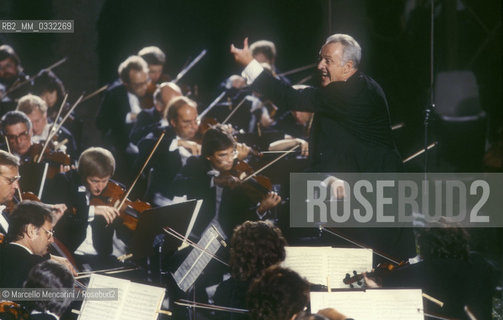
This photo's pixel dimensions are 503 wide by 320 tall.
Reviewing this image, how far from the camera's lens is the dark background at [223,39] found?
15.2 ft

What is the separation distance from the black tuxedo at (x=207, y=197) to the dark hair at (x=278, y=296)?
4.04 ft

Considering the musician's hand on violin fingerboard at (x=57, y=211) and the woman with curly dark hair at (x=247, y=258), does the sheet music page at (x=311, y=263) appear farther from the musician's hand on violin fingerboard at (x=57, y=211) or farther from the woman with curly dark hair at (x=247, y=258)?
the musician's hand on violin fingerboard at (x=57, y=211)

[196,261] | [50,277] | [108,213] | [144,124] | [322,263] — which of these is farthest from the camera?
[144,124]

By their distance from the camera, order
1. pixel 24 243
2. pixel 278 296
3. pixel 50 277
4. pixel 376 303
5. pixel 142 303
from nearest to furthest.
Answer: pixel 278 296 < pixel 376 303 < pixel 142 303 < pixel 50 277 < pixel 24 243

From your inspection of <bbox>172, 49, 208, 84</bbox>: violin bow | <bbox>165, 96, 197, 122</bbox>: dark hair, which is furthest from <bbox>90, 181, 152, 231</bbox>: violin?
<bbox>172, 49, 208, 84</bbox>: violin bow

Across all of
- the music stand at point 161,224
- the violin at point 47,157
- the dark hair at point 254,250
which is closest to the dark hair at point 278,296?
the dark hair at point 254,250

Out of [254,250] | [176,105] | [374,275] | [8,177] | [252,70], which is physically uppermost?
[252,70]

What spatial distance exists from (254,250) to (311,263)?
40 cm

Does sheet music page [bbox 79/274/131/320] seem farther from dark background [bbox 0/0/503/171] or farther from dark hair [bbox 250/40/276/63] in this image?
dark hair [bbox 250/40/276/63]

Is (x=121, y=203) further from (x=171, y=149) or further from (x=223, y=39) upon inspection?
(x=223, y=39)

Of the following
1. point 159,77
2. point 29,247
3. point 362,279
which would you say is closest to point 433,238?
point 362,279

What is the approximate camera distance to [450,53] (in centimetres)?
522

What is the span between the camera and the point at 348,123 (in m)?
4.66

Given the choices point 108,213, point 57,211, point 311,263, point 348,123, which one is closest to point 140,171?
point 108,213
